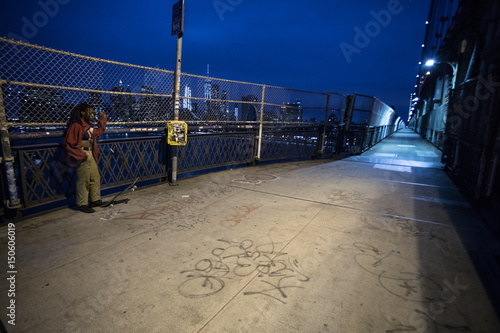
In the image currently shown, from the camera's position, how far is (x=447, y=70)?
73.5ft

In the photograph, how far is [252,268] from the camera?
2.61 metres

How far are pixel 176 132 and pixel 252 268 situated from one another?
377 centimetres

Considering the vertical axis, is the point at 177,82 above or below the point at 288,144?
above

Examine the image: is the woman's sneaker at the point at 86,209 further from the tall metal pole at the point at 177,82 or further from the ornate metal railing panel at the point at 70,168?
the tall metal pole at the point at 177,82

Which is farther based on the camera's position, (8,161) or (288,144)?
(288,144)

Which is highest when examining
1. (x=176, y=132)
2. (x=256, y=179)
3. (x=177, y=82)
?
(x=177, y=82)

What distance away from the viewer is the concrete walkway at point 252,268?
197 centimetres

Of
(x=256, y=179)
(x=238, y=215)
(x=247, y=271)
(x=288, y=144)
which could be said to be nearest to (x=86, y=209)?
(x=238, y=215)

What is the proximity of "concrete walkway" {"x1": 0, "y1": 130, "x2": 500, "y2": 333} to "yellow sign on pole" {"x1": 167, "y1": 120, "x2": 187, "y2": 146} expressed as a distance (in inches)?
54.3

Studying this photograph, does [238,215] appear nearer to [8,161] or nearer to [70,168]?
[70,168]

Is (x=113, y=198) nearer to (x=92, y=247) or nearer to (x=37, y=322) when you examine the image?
(x=92, y=247)

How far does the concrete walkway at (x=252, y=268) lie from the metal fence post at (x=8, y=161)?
0.36 m

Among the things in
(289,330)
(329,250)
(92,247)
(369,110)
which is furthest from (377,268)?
(369,110)

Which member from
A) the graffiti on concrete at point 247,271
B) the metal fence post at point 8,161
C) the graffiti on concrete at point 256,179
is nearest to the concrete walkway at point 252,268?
the graffiti on concrete at point 247,271
